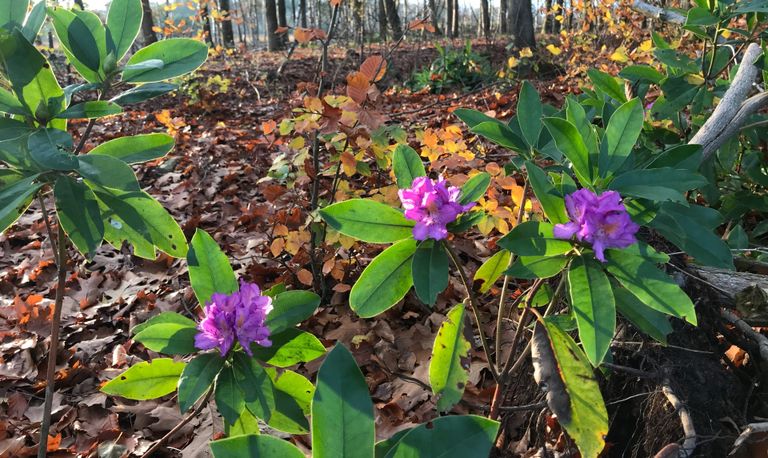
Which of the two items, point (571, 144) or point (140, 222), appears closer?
point (571, 144)

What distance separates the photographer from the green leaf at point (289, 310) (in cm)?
106

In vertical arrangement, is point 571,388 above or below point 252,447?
below

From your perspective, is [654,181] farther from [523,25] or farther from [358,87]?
[523,25]

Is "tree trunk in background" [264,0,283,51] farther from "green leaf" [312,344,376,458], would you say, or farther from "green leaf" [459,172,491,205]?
"green leaf" [312,344,376,458]

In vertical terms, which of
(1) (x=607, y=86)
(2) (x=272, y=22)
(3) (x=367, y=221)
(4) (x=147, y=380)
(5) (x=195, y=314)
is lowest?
(5) (x=195, y=314)

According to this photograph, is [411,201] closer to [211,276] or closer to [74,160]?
[211,276]

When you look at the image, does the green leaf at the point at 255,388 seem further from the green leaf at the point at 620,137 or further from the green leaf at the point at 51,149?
the green leaf at the point at 620,137

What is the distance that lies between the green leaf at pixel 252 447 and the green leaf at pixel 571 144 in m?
0.70

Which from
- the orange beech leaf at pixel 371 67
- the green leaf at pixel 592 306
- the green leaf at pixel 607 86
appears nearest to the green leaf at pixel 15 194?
the green leaf at pixel 592 306

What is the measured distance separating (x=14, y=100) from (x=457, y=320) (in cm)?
98

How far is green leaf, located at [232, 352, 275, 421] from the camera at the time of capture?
1.00 metres

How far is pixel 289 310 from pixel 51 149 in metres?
0.52

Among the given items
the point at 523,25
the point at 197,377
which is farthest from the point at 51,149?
the point at 523,25

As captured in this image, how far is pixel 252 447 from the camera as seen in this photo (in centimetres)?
66
